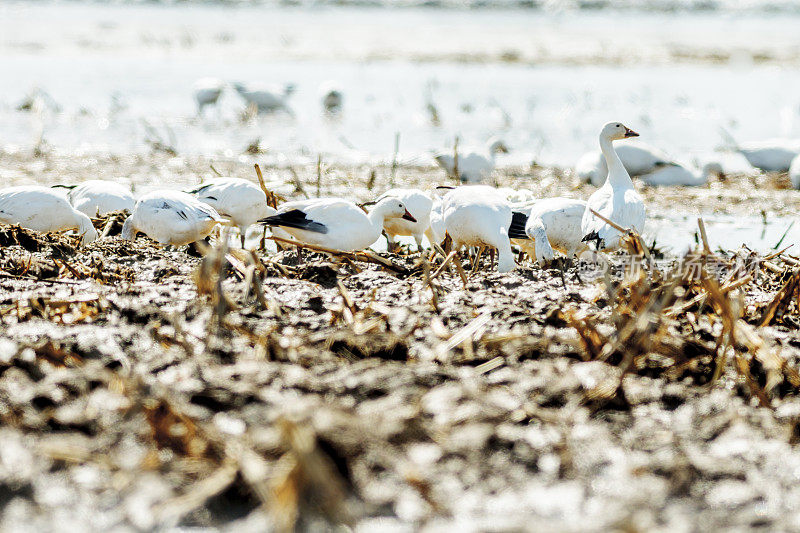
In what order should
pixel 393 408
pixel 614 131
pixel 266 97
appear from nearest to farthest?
pixel 393 408 < pixel 614 131 < pixel 266 97

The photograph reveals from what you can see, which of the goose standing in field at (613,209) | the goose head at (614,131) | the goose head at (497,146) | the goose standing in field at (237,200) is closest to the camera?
the goose standing in field at (613,209)

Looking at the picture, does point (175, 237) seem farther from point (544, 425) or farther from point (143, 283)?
point (544, 425)

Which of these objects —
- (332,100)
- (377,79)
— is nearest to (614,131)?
(332,100)

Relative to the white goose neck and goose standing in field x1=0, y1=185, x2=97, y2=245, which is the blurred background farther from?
goose standing in field x1=0, y1=185, x2=97, y2=245

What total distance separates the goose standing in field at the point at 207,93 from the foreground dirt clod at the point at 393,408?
8.42 metres

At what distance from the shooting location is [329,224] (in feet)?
16.9

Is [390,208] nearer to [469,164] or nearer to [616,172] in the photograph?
[616,172]

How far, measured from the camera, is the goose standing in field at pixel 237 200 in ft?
19.0

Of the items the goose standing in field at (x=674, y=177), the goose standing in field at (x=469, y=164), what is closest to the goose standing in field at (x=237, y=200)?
the goose standing in field at (x=469, y=164)

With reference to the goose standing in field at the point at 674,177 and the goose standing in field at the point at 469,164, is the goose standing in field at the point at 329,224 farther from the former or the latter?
the goose standing in field at the point at 674,177

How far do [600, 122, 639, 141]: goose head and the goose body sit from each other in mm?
3205

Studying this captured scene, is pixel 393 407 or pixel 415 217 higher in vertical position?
pixel 393 407

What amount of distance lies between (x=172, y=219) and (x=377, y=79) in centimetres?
1106

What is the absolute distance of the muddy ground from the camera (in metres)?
2.33
